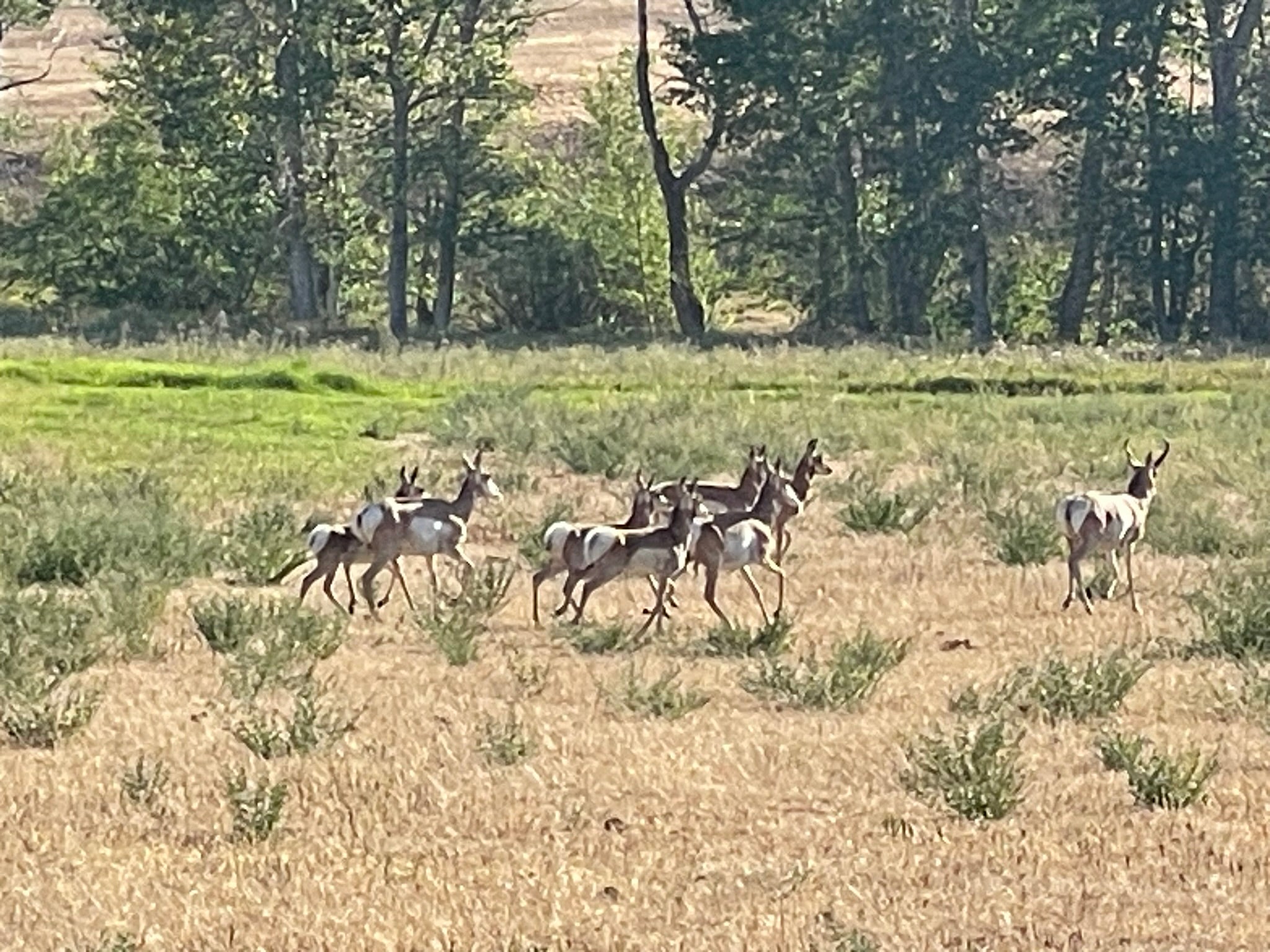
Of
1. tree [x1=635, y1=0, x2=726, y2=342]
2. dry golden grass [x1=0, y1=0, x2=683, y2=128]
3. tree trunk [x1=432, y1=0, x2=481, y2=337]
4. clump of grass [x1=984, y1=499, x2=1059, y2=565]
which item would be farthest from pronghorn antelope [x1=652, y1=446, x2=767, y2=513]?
dry golden grass [x1=0, y1=0, x2=683, y2=128]

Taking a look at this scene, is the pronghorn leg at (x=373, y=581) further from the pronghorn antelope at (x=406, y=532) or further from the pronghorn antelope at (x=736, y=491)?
the pronghorn antelope at (x=736, y=491)

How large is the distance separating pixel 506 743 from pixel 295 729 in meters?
1.13

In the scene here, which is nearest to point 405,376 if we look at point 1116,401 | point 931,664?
point 1116,401

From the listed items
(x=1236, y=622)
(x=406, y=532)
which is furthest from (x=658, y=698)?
(x=406, y=532)

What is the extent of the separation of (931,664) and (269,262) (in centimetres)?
5719

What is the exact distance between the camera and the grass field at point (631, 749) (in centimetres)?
959

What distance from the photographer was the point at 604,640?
16.6m

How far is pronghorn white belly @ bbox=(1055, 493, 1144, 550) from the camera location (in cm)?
1900

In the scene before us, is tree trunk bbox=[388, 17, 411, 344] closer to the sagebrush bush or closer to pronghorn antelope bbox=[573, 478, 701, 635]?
the sagebrush bush

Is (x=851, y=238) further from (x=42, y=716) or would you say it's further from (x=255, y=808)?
(x=255, y=808)

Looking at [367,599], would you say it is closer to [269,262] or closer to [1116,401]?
[1116,401]

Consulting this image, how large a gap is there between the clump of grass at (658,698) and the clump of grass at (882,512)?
959 cm

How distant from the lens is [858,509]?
961 inches

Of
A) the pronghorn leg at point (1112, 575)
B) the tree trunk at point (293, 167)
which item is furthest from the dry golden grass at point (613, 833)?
the tree trunk at point (293, 167)
